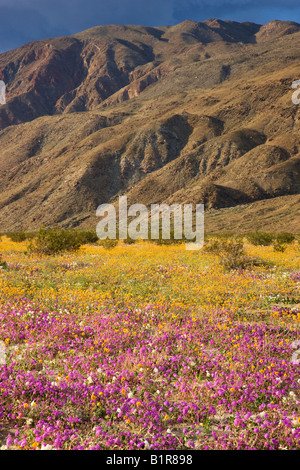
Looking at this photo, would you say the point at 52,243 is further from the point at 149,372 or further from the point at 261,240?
the point at 261,240

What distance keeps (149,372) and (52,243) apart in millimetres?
17972

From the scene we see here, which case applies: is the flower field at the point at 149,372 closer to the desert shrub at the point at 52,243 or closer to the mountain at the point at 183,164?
the desert shrub at the point at 52,243

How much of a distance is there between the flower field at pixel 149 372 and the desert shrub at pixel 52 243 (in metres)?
12.4

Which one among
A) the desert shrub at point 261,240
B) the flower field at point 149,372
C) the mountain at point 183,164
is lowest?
the desert shrub at point 261,240

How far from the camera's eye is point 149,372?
460cm

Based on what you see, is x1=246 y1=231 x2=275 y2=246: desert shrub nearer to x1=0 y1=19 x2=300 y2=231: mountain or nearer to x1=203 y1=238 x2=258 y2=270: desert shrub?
x1=203 y1=238 x2=258 y2=270: desert shrub

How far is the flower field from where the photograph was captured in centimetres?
329

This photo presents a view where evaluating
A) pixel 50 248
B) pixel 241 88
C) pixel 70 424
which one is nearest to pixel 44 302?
pixel 70 424

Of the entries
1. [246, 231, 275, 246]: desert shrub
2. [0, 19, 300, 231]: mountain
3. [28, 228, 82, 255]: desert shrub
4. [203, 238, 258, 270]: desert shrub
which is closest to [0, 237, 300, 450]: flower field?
[203, 238, 258, 270]: desert shrub

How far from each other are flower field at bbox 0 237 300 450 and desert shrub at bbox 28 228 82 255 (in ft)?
40.7

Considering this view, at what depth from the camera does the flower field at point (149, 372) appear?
130 inches

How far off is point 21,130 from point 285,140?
421 feet

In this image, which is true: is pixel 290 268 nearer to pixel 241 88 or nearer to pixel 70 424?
pixel 70 424

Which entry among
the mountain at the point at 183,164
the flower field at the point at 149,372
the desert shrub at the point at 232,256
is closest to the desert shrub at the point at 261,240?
the desert shrub at the point at 232,256
